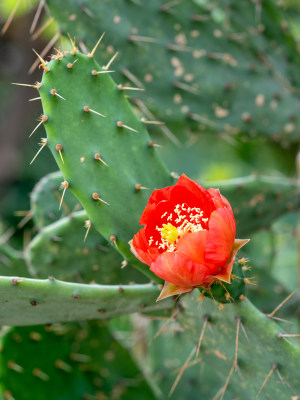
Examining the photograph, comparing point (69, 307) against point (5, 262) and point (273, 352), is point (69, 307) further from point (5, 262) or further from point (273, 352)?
point (5, 262)

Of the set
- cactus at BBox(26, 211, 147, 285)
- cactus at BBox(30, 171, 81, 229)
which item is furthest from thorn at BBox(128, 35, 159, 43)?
cactus at BBox(26, 211, 147, 285)

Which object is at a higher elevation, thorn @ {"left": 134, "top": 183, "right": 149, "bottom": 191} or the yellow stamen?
the yellow stamen

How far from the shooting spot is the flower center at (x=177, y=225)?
88 centimetres

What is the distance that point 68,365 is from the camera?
148cm

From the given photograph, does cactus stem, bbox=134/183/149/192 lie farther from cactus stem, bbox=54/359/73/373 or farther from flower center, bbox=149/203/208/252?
cactus stem, bbox=54/359/73/373

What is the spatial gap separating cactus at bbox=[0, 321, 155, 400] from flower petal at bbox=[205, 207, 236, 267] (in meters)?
0.60

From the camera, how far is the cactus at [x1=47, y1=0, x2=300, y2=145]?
153 centimetres

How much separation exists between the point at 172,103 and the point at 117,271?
1.83 feet

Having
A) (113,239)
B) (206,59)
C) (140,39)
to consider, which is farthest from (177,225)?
(206,59)

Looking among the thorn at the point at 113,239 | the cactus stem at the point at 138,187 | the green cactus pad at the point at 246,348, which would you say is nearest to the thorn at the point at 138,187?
the cactus stem at the point at 138,187

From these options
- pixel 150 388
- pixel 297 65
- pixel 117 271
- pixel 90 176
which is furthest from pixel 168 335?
pixel 297 65

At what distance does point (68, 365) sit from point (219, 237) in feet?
2.71

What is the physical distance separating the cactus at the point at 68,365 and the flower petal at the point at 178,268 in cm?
55

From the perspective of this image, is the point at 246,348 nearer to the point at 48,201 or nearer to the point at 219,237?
the point at 219,237
